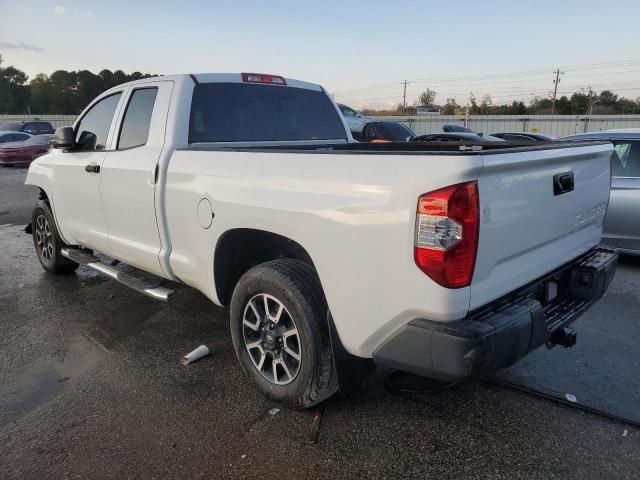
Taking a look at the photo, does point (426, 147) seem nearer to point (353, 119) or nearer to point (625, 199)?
point (625, 199)

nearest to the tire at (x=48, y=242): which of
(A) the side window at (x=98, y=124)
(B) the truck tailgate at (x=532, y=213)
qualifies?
(A) the side window at (x=98, y=124)

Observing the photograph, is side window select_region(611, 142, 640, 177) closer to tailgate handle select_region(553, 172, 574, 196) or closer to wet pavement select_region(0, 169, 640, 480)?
wet pavement select_region(0, 169, 640, 480)

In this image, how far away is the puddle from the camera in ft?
10.2

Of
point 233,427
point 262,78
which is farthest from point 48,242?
point 233,427

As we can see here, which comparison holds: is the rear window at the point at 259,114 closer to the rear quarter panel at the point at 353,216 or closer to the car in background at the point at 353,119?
the rear quarter panel at the point at 353,216

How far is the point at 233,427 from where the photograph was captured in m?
2.84

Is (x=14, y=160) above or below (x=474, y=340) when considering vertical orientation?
below

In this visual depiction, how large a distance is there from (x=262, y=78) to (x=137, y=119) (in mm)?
1081

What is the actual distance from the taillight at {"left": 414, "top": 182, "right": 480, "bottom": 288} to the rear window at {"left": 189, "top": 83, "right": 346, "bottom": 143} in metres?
2.20

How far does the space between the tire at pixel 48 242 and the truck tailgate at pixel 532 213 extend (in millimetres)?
4753

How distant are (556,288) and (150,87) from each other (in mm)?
3306

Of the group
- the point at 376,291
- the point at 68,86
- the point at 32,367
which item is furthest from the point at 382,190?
the point at 68,86

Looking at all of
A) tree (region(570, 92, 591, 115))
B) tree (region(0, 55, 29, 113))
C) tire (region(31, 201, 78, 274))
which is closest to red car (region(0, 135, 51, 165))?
tire (region(31, 201, 78, 274))

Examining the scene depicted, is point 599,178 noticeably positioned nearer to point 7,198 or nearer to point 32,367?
point 32,367
